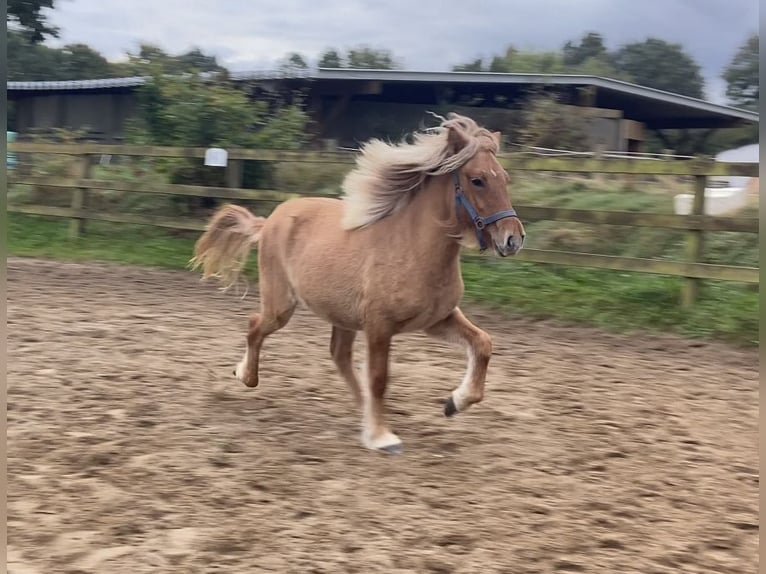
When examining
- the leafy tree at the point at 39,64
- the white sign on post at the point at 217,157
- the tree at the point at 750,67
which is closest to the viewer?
the tree at the point at 750,67

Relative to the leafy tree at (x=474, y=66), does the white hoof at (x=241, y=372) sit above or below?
below

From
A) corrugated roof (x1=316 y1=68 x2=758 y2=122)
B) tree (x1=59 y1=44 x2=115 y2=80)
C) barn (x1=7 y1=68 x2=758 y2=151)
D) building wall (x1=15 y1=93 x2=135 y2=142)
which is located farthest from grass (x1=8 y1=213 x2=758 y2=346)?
tree (x1=59 y1=44 x2=115 y2=80)

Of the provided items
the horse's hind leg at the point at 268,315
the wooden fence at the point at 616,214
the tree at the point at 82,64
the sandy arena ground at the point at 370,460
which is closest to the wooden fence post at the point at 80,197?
the wooden fence at the point at 616,214

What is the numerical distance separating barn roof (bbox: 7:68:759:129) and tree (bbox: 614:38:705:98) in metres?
18.7

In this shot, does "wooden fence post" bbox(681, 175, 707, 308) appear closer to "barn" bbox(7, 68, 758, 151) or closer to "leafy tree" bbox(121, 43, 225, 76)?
"barn" bbox(7, 68, 758, 151)

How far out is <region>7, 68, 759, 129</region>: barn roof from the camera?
14336 mm

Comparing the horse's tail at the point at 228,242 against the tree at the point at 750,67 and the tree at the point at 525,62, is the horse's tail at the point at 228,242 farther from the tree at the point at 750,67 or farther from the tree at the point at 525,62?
the tree at the point at 525,62

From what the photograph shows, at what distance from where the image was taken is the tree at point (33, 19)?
22050mm

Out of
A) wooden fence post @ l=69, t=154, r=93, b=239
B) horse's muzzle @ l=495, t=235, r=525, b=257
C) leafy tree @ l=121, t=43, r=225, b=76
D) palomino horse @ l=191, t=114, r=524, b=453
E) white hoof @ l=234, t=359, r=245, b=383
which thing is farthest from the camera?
leafy tree @ l=121, t=43, r=225, b=76

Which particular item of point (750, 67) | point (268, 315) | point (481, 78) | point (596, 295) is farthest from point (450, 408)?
point (481, 78)

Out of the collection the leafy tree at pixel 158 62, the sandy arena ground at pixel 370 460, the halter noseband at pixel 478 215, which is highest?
the leafy tree at pixel 158 62

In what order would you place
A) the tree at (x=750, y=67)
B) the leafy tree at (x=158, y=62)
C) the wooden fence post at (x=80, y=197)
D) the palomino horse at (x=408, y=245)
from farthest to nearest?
1. the leafy tree at (x=158, y=62)
2. the wooden fence post at (x=80, y=197)
3. the palomino horse at (x=408, y=245)
4. the tree at (x=750, y=67)

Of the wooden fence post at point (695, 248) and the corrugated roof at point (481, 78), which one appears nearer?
the wooden fence post at point (695, 248)

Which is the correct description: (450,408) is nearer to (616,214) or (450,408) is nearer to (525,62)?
(616,214)
